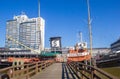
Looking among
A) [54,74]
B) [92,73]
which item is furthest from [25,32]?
[92,73]

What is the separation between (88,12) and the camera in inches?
2042

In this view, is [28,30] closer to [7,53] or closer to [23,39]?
[23,39]

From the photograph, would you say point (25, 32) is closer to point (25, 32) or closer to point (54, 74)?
point (25, 32)

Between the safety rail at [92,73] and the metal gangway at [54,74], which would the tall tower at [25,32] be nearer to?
the metal gangway at [54,74]

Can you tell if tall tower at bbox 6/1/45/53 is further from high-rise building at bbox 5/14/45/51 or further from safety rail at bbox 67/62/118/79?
safety rail at bbox 67/62/118/79

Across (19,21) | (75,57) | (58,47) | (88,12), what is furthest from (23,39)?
(88,12)

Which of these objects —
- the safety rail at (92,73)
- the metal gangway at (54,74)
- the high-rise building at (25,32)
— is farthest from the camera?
the high-rise building at (25,32)

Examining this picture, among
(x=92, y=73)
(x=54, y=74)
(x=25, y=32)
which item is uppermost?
(x=25, y=32)

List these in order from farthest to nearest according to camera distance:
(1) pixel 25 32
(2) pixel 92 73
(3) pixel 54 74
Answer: (1) pixel 25 32
(3) pixel 54 74
(2) pixel 92 73

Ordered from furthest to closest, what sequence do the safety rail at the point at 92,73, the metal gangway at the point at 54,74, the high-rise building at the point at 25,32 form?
1. the high-rise building at the point at 25,32
2. the metal gangway at the point at 54,74
3. the safety rail at the point at 92,73

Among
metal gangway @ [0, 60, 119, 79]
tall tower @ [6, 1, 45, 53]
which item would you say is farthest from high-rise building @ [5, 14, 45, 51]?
metal gangway @ [0, 60, 119, 79]

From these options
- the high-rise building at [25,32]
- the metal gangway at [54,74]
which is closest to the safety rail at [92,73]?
the metal gangway at [54,74]

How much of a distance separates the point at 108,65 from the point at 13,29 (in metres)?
151

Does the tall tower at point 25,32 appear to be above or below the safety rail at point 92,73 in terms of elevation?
above
